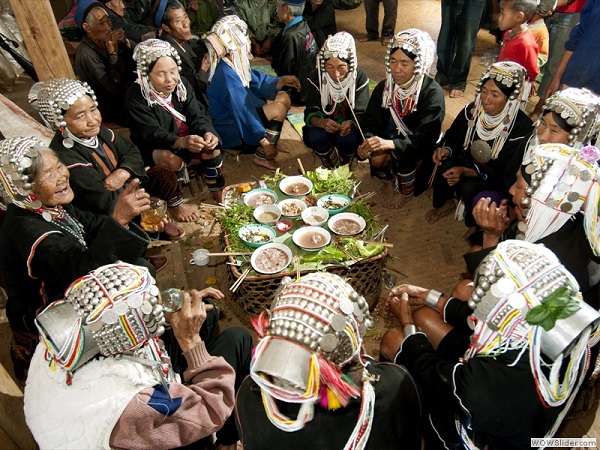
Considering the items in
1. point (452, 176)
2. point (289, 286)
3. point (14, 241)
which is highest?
point (289, 286)

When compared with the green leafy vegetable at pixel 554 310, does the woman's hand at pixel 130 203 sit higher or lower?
lower

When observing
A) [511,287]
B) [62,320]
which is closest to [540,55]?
[511,287]

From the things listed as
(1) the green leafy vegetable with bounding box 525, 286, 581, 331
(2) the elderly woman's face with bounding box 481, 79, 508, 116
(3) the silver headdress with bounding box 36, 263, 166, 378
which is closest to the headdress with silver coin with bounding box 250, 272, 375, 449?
(3) the silver headdress with bounding box 36, 263, 166, 378

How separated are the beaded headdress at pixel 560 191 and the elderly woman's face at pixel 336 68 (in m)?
2.38

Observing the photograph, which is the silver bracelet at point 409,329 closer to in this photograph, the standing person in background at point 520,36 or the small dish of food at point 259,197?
the small dish of food at point 259,197

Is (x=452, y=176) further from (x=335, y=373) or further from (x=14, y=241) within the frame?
(x=14, y=241)

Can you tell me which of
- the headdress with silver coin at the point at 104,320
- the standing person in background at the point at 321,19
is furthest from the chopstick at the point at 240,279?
the standing person in background at the point at 321,19

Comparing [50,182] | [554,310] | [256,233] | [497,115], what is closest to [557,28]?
[497,115]

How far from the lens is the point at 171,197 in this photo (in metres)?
4.42

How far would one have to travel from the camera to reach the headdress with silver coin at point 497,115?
12.0 feet

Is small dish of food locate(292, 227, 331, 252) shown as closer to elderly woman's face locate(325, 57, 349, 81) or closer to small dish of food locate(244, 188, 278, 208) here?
small dish of food locate(244, 188, 278, 208)

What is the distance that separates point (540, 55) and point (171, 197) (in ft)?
16.0

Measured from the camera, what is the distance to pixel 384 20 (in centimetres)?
789

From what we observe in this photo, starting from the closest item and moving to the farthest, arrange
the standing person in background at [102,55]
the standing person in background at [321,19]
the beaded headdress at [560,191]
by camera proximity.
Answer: the beaded headdress at [560,191] → the standing person in background at [102,55] → the standing person in background at [321,19]
